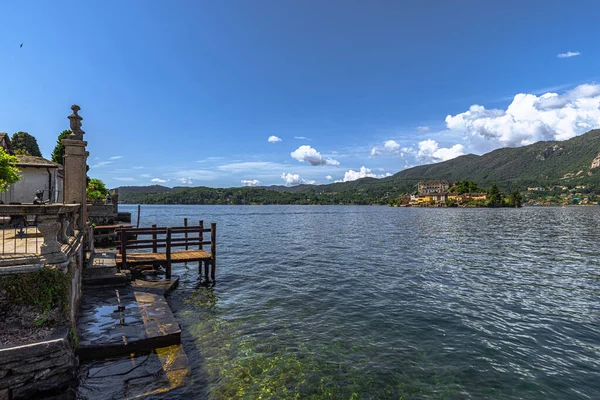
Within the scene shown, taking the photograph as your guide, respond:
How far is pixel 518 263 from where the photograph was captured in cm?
2373

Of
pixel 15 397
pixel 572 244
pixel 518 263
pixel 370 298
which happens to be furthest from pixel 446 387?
pixel 572 244

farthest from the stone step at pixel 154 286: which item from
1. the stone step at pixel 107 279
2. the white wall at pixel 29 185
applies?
the white wall at pixel 29 185

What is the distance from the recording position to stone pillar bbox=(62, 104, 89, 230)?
1297 centimetres

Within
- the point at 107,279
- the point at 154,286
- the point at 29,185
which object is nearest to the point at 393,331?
the point at 154,286

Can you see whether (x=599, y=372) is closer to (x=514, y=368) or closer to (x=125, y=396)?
(x=514, y=368)

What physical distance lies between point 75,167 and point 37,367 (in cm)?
894

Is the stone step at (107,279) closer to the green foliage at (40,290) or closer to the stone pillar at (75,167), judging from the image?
the stone pillar at (75,167)

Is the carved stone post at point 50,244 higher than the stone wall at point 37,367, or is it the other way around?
the carved stone post at point 50,244

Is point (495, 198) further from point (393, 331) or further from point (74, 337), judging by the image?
point (74, 337)

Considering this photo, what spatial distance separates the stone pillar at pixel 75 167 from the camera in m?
13.0

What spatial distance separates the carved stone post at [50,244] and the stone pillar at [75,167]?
5.78m

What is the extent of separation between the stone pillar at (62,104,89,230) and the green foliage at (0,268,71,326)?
6.16 metres

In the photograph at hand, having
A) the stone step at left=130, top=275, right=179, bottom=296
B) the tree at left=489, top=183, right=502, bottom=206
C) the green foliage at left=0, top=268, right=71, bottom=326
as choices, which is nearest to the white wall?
the stone step at left=130, top=275, right=179, bottom=296

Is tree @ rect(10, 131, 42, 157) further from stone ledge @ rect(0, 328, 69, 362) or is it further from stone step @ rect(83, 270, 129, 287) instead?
stone ledge @ rect(0, 328, 69, 362)
